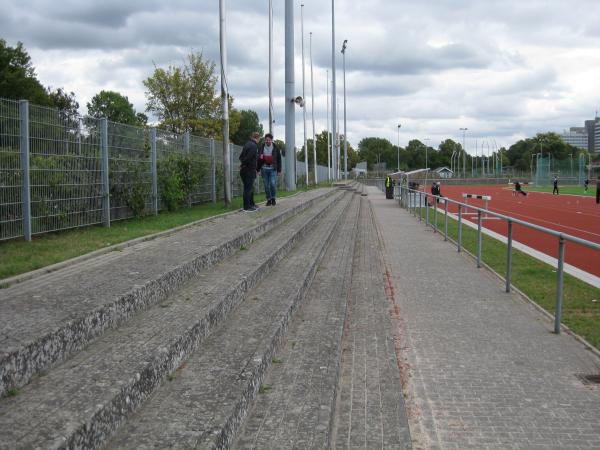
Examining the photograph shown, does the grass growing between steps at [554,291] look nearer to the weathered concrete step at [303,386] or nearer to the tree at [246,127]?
the weathered concrete step at [303,386]

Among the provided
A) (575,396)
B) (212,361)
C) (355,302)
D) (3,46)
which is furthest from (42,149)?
(3,46)

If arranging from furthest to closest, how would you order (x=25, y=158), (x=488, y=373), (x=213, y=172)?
(x=213, y=172)
(x=25, y=158)
(x=488, y=373)

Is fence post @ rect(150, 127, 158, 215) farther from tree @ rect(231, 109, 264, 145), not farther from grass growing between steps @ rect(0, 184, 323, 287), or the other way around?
tree @ rect(231, 109, 264, 145)

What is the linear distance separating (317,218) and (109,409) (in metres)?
13.1

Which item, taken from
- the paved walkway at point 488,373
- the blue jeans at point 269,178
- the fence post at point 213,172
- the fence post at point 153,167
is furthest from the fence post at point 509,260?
the fence post at point 213,172

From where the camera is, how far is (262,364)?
4188 mm

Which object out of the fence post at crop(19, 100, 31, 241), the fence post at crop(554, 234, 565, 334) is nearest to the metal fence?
the fence post at crop(19, 100, 31, 241)

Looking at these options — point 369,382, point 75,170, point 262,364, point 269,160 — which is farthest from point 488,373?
point 269,160

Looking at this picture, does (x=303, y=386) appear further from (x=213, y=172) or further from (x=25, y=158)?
(x=213, y=172)

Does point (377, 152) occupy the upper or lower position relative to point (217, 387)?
upper

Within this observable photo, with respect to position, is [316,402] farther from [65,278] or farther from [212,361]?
[65,278]

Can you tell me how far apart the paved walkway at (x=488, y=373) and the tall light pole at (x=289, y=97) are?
19.0m

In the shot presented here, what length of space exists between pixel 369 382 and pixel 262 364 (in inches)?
36.4

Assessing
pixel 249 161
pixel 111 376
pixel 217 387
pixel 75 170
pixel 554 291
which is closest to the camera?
pixel 111 376
